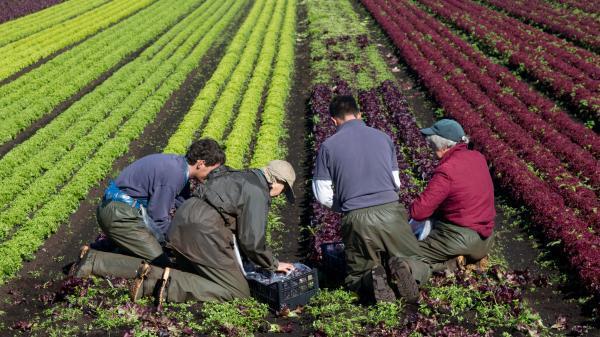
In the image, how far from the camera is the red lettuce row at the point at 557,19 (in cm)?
2469

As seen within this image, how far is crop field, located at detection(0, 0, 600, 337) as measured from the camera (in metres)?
6.67

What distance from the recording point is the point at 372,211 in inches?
267

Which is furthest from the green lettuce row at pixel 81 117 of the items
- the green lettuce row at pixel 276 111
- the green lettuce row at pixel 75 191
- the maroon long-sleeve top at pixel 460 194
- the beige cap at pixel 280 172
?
the maroon long-sleeve top at pixel 460 194

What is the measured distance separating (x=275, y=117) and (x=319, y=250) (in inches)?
318

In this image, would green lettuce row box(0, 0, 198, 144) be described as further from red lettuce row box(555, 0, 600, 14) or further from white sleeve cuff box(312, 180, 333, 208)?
red lettuce row box(555, 0, 600, 14)

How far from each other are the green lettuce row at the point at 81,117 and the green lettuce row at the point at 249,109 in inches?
157

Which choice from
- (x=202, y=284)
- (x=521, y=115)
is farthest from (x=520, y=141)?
(x=202, y=284)

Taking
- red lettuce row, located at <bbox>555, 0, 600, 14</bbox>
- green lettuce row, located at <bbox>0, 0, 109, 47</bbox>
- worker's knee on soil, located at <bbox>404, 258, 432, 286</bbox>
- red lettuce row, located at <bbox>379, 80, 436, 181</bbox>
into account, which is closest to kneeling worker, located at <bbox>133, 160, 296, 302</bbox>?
worker's knee on soil, located at <bbox>404, 258, 432, 286</bbox>

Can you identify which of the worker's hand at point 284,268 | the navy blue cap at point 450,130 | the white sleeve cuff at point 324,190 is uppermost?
the navy blue cap at point 450,130

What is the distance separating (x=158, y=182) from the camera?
7.38 metres

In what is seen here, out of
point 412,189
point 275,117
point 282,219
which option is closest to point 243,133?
point 275,117

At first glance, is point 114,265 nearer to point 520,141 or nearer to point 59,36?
point 520,141

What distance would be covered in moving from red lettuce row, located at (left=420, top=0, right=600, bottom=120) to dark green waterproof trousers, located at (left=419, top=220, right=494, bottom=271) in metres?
9.84

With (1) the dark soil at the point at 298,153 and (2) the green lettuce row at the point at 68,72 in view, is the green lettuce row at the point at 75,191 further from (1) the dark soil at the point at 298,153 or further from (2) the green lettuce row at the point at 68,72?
(1) the dark soil at the point at 298,153
